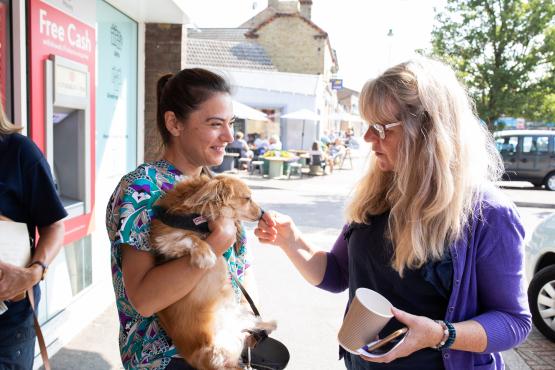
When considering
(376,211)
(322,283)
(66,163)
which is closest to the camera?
(376,211)

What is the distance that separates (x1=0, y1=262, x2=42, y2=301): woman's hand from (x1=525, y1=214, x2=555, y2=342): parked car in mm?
5094

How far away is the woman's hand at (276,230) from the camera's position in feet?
7.61

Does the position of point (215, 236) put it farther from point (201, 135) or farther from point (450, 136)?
point (450, 136)

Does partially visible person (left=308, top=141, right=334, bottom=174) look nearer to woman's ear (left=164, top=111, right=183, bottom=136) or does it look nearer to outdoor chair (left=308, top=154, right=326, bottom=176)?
outdoor chair (left=308, top=154, right=326, bottom=176)

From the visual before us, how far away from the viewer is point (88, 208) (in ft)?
15.0

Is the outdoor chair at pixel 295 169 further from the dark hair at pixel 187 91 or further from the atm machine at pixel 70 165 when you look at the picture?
the dark hair at pixel 187 91

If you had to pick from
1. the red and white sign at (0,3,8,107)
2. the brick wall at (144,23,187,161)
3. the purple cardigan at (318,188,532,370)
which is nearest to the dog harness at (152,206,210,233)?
the purple cardigan at (318,188,532,370)

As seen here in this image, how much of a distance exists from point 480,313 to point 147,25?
5.45 m

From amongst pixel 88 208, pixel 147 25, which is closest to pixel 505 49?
pixel 147 25

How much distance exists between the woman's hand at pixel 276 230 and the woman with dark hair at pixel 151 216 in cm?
23

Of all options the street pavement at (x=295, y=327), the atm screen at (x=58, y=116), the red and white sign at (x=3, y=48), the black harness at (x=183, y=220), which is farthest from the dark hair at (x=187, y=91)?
the atm screen at (x=58, y=116)

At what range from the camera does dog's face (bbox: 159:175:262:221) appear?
184 centimetres

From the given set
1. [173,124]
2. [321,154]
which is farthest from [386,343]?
[321,154]

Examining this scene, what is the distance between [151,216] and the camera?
1.79m
